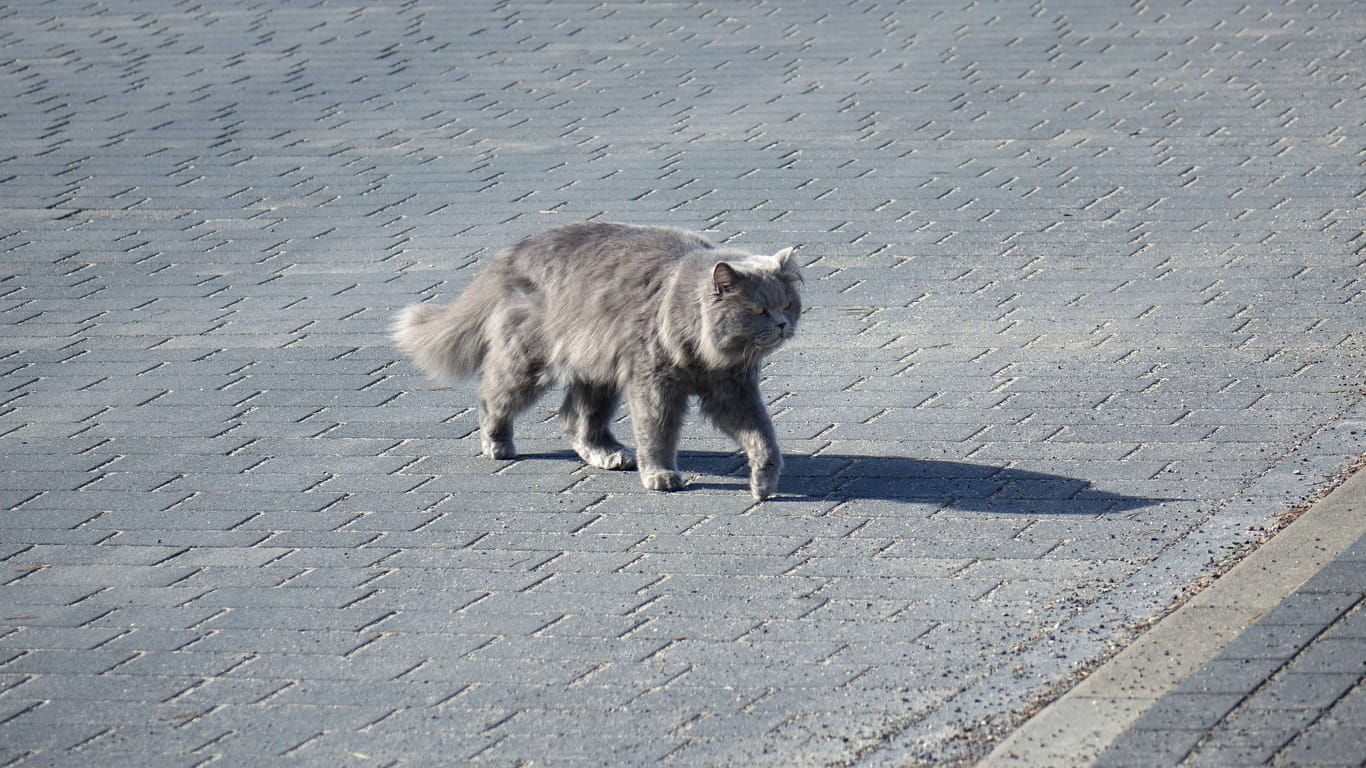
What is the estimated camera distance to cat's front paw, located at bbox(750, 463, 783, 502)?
7258 mm

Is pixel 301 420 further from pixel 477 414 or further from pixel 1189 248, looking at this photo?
pixel 1189 248

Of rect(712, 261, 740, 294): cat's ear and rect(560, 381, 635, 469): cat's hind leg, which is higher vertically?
rect(712, 261, 740, 294): cat's ear

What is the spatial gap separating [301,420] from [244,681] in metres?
2.72

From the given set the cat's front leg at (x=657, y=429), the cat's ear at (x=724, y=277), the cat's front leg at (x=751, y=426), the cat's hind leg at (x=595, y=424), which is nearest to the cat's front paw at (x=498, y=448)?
the cat's hind leg at (x=595, y=424)

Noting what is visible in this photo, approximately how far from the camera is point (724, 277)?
7078 mm

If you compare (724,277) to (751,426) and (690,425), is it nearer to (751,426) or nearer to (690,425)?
(751,426)

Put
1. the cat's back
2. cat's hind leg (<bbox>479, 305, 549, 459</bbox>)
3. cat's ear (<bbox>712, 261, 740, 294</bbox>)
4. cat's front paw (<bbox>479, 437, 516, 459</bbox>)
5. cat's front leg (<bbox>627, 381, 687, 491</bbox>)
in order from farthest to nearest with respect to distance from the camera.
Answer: cat's front paw (<bbox>479, 437, 516, 459</bbox>) → cat's hind leg (<bbox>479, 305, 549, 459</bbox>) → the cat's back → cat's front leg (<bbox>627, 381, 687, 491</bbox>) → cat's ear (<bbox>712, 261, 740, 294</bbox>)

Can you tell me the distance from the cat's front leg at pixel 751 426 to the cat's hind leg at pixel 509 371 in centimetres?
84

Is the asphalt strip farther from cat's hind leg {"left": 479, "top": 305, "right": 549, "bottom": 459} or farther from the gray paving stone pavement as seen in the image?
cat's hind leg {"left": 479, "top": 305, "right": 549, "bottom": 459}

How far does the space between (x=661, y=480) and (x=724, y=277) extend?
1.02 metres

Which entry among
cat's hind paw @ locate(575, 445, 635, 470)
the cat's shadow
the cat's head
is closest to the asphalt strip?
the cat's shadow

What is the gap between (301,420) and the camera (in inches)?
332

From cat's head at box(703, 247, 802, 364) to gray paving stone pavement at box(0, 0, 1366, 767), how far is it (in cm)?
72

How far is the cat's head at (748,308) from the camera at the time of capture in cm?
709
